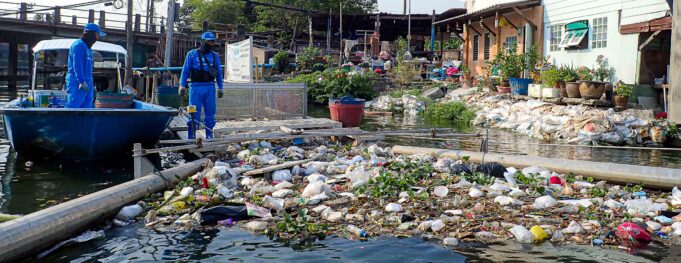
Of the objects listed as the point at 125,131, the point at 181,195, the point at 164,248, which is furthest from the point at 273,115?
the point at 164,248

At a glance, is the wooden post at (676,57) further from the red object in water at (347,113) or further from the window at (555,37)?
the window at (555,37)

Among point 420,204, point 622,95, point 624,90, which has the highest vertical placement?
point 624,90

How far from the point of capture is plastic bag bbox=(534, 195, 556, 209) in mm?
6656

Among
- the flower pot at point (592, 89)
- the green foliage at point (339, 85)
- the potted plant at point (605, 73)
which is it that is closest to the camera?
the flower pot at point (592, 89)

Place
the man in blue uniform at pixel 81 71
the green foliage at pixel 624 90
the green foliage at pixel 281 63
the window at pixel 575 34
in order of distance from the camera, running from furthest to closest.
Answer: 1. the green foliage at pixel 281 63
2. the window at pixel 575 34
3. the green foliage at pixel 624 90
4. the man in blue uniform at pixel 81 71

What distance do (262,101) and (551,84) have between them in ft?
28.4

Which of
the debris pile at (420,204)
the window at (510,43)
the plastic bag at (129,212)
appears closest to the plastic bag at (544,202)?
the debris pile at (420,204)

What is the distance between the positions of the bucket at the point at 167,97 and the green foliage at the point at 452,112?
28.2 feet

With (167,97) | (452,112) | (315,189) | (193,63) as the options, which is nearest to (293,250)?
(315,189)

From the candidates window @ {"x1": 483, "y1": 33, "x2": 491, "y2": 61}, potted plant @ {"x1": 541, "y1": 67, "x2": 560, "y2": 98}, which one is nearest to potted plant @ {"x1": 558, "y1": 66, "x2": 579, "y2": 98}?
potted plant @ {"x1": 541, "y1": 67, "x2": 560, "y2": 98}

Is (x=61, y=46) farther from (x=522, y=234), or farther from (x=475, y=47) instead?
(x=475, y=47)

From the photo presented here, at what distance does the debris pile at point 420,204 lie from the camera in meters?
5.85

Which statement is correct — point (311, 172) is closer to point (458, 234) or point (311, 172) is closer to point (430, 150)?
point (430, 150)

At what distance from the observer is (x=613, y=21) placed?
1752 centimetres
